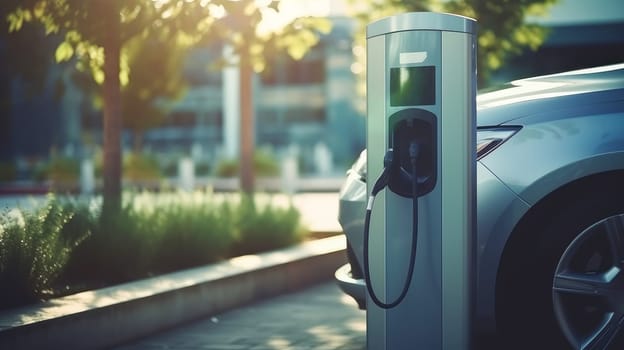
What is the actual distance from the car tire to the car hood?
0.40 meters

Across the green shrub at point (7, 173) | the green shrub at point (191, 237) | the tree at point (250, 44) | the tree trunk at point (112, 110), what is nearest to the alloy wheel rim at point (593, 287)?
the green shrub at point (191, 237)

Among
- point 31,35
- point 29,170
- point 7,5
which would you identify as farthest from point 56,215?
point 29,170

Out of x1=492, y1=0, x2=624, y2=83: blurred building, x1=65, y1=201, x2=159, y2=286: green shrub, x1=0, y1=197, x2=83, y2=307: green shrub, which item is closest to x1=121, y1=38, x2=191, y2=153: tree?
x1=492, y1=0, x2=624, y2=83: blurred building

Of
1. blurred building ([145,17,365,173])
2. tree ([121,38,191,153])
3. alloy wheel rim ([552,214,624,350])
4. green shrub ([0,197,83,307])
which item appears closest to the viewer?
alloy wheel rim ([552,214,624,350])

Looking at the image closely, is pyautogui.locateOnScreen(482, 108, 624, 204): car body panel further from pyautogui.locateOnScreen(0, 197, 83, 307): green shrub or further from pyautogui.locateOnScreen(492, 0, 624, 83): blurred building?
pyautogui.locateOnScreen(492, 0, 624, 83): blurred building

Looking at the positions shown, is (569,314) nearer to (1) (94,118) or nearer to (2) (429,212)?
(2) (429,212)

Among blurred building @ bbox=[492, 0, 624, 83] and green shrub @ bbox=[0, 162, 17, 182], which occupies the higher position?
blurred building @ bbox=[492, 0, 624, 83]

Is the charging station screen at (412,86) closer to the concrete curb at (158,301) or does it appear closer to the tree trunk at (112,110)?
the concrete curb at (158,301)

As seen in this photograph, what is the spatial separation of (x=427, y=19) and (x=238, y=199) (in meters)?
5.53

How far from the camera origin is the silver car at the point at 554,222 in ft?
12.6

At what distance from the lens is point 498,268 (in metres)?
3.99

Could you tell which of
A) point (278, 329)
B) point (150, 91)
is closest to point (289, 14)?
point (278, 329)

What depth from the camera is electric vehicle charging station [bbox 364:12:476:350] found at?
12.7 feet

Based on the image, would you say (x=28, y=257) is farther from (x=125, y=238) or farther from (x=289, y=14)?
(x=289, y=14)
